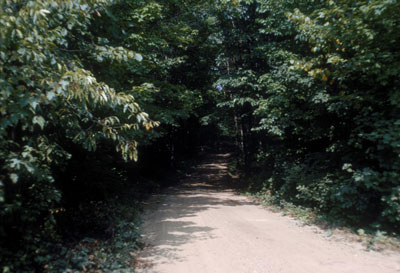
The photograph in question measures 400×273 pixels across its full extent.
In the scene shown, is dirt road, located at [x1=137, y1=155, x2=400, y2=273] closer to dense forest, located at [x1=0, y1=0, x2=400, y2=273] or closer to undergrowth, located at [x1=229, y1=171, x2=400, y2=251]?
undergrowth, located at [x1=229, y1=171, x2=400, y2=251]

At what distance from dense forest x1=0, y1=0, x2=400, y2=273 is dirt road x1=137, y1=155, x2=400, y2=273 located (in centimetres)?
78

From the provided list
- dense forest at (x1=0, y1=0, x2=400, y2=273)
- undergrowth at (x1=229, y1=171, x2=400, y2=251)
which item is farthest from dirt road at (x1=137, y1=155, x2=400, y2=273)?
dense forest at (x1=0, y1=0, x2=400, y2=273)

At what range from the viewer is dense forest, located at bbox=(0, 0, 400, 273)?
3537 mm

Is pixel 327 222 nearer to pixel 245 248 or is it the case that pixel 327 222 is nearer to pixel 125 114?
pixel 245 248

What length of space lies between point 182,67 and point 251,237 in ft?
45.8

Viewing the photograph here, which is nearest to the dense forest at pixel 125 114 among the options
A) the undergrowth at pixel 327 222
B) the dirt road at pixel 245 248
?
the undergrowth at pixel 327 222

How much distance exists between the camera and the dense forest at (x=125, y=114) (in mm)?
3537

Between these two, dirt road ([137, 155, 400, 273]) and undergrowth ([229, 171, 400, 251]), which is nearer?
dirt road ([137, 155, 400, 273])

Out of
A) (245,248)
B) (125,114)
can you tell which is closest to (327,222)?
(245,248)

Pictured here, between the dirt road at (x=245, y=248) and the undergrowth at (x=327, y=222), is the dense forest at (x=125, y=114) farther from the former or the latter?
the dirt road at (x=245, y=248)

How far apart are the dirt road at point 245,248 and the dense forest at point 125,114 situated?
78cm

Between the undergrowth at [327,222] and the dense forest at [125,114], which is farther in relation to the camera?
the undergrowth at [327,222]

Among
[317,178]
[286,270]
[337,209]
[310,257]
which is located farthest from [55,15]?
[317,178]

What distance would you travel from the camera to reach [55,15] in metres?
4.25
